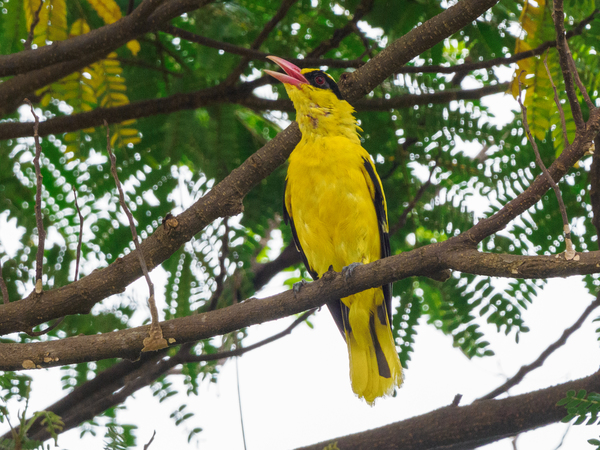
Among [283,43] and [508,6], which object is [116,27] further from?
[508,6]

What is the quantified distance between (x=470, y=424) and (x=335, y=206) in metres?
1.37

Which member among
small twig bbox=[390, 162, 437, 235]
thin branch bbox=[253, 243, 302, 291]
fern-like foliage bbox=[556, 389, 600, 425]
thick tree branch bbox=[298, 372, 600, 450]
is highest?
thin branch bbox=[253, 243, 302, 291]

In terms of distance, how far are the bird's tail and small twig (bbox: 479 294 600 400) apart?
0.53m

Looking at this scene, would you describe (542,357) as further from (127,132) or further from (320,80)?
(127,132)

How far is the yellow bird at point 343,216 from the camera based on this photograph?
3.59 metres

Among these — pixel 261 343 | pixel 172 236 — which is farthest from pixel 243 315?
pixel 261 343

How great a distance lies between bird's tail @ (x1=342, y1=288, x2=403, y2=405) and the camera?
362 cm

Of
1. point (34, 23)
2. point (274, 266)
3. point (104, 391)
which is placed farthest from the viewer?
point (274, 266)

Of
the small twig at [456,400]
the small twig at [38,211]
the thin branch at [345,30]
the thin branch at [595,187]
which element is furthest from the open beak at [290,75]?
the small twig at [456,400]

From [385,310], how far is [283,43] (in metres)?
Result: 1.78

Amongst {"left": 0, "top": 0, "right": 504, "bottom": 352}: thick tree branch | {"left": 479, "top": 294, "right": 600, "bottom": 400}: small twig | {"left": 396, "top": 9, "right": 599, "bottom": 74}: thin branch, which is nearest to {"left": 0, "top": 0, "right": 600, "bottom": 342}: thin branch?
{"left": 0, "top": 0, "right": 504, "bottom": 352}: thick tree branch

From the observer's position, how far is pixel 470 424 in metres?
3.27

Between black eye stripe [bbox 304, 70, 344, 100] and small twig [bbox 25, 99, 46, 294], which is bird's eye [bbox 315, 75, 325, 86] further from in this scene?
small twig [bbox 25, 99, 46, 294]

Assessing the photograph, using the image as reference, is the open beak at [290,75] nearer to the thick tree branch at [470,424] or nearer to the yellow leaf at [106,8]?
the yellow leaf at [106,8]
